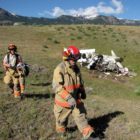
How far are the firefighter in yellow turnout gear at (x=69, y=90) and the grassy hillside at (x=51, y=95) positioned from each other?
881 mm

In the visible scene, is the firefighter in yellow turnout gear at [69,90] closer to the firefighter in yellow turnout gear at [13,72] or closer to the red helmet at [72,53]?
the red helmet at [72,53]

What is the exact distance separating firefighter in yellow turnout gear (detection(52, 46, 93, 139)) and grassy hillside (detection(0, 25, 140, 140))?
88 cm

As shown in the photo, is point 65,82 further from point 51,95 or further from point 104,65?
point 104,65

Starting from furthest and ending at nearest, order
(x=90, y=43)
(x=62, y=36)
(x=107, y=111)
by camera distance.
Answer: (x=62, y=36) < (x=90, y=43) < (x=107, y=111)

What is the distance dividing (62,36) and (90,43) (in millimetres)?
3780

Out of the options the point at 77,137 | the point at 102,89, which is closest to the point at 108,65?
the point at 102,89

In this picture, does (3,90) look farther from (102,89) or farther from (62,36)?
(62,36)

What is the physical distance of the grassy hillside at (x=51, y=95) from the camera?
1091cm

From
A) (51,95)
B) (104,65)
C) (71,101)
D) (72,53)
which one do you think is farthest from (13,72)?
(104,65)

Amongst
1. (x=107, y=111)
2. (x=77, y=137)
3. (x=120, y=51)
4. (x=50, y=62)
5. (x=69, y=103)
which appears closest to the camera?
(x=69, y=103)

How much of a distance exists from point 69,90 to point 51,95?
5627 mm

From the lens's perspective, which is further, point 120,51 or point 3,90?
point 120,51

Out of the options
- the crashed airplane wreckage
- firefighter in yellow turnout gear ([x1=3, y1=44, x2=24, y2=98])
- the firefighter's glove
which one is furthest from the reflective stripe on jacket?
the crashed airplane wreckage

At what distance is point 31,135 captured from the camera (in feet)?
34.2
